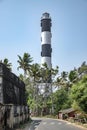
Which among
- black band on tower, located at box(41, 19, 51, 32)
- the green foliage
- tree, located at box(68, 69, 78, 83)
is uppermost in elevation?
black band on tower, located at box(41, 19, 51, 32)

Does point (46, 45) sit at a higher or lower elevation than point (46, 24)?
lower

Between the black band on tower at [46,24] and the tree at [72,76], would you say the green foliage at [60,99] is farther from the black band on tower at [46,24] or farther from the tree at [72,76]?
the black band on tower at [46,24]

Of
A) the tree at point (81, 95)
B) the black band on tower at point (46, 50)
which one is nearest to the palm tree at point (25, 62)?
the black band on tower at point (46, 50)

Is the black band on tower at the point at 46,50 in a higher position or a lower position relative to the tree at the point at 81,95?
higher

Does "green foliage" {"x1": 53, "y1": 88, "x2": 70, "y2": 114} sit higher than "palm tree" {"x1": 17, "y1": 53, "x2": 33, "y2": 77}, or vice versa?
"palm tree" {"x1": 17, "y1": 53, "x2": 33, "y2": 77}

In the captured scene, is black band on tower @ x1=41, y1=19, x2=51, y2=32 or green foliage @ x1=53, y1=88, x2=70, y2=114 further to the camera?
black band on tower @ x1=41, y1=19, x2=51, y2=32

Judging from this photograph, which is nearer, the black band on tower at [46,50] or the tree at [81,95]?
the tree at [81,95]

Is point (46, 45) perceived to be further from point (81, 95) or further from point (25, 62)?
point (81, 95)

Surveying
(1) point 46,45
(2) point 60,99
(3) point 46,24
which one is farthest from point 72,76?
(3) point 46,24

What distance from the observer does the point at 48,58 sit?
119m

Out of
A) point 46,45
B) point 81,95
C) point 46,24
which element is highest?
point 46,24

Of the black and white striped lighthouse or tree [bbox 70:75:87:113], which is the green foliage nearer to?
the black and white striped lighthouse

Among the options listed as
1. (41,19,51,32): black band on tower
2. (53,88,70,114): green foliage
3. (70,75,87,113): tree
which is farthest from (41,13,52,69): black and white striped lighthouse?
(70,75,87,113): tree

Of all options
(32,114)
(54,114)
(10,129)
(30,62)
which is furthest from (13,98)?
(32,114)
